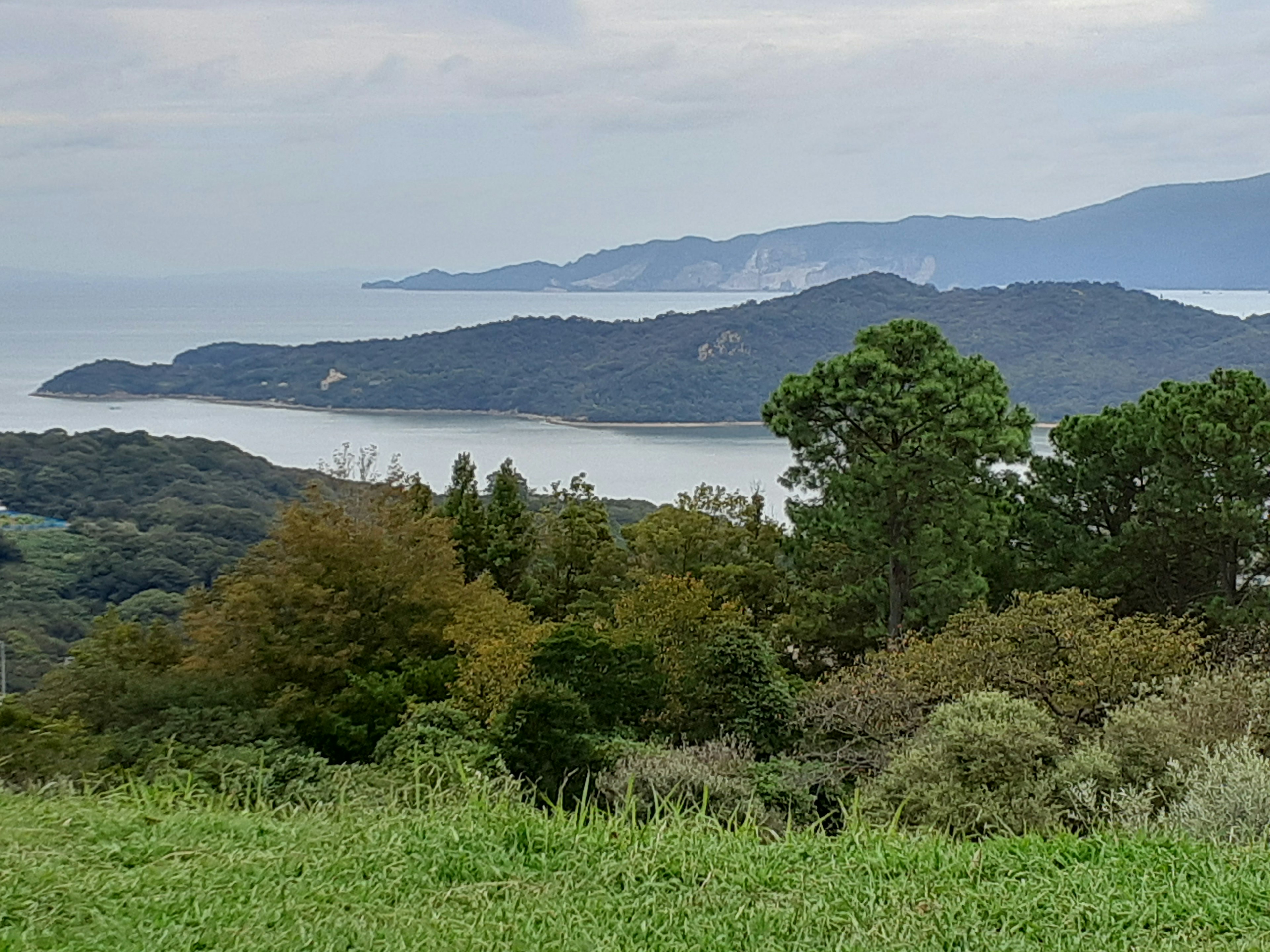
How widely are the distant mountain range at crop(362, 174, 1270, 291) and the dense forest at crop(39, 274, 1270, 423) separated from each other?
54.4 meters

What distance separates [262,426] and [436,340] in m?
16.1

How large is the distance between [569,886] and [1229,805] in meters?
2.26

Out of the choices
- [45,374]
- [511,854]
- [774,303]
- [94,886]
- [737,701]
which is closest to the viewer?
[94,886]

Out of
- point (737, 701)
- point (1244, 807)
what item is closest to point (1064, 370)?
point (737, 701)

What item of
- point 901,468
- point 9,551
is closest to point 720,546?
point 901,468

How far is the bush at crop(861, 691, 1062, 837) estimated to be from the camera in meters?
6.45

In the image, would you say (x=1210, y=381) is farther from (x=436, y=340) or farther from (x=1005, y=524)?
(x=436, y=340)

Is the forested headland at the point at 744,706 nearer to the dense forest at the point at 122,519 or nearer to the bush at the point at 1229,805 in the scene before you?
the bush at the point at 1229,805

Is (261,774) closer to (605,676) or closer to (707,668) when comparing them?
(605,676)

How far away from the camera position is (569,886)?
Result: 3025 millimetres

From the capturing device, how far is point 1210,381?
1534 cm

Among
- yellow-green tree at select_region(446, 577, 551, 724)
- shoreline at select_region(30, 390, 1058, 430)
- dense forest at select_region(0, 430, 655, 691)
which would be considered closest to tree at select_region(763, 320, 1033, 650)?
yellow-green tree at select_region(446, 577, 551, 724)

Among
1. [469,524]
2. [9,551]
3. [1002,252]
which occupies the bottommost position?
[9,551]

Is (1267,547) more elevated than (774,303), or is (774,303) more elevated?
(774,303)
